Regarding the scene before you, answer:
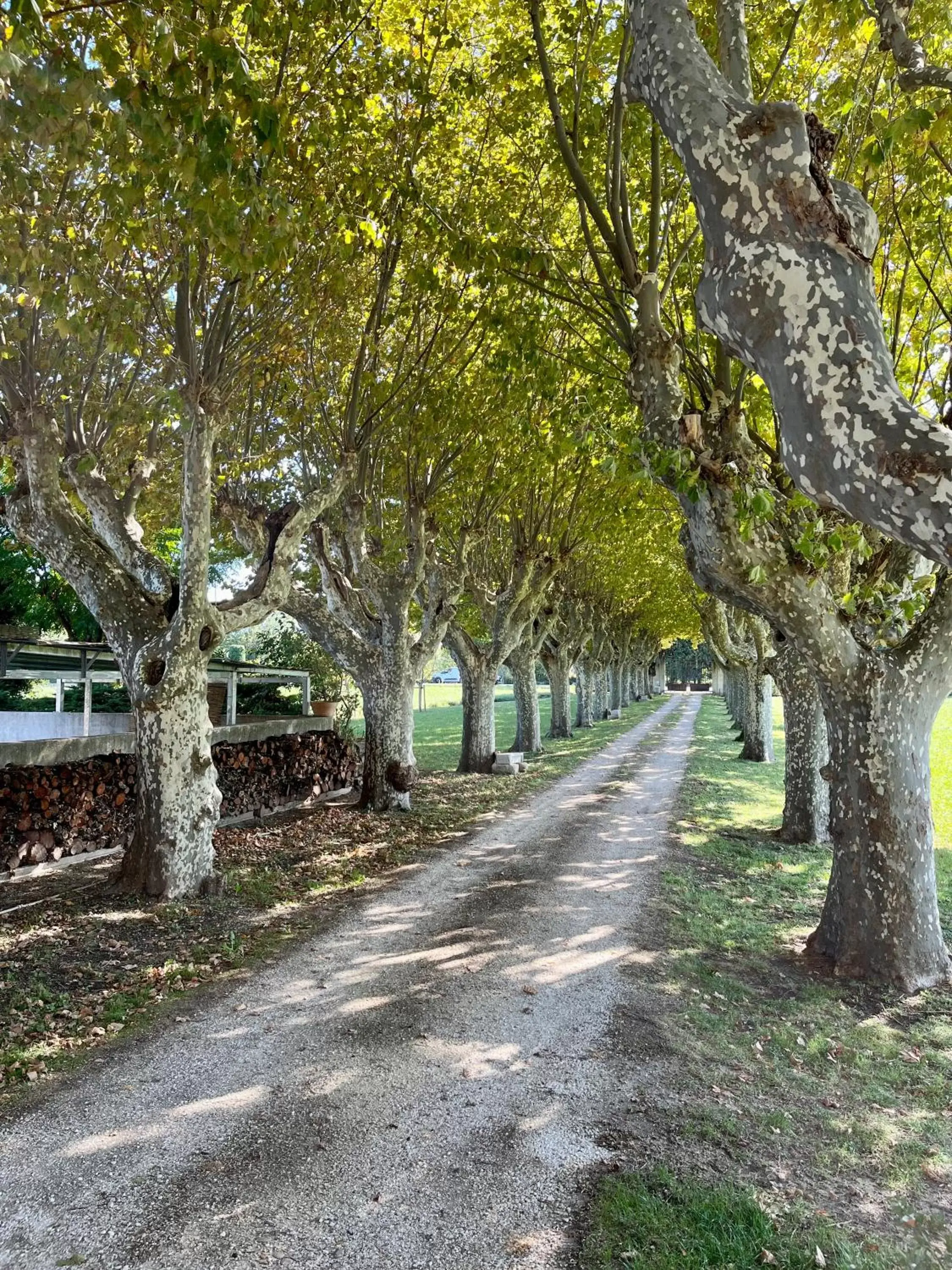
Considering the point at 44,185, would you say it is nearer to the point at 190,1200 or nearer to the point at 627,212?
→ the point at 627,212

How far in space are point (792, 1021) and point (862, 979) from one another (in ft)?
3.53

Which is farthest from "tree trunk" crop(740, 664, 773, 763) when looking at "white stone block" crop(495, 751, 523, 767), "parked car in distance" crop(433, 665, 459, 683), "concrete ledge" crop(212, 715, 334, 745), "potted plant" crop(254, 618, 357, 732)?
"parked car in distance" crop(433, 665, 459, 683)

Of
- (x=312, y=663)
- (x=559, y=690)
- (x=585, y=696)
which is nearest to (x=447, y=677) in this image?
(x=585, y=696)

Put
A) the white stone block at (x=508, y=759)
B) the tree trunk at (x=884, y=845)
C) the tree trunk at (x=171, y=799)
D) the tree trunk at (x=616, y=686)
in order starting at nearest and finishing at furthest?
the tree trunk at (x=884, y=845)
the tree trunk at (x=171, y=799)
the white stone block at (x=508, y=759)
the tree trunk at (x=616, y=686)

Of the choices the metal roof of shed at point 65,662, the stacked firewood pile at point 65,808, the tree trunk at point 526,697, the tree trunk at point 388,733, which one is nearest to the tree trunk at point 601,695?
the tree trunk at point 526,697

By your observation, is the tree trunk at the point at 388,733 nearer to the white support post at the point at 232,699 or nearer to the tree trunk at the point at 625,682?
the white support post at the point at 232,699

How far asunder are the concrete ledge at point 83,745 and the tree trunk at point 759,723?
43.3 ft

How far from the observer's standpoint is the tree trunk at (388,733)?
12477 mm

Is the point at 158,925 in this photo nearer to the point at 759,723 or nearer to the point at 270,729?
the point at 270,729

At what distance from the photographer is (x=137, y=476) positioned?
29.3 feet

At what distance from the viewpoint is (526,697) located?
2173 centimetres

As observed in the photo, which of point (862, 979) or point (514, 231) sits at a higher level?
point (514, 231)

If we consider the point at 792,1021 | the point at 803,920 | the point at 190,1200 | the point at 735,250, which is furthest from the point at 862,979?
the point at 735,250

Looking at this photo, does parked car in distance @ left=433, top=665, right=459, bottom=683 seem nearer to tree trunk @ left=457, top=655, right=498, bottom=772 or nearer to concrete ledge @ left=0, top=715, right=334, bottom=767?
tree trunk @ left=457, top=655, right=498, bottom=772
